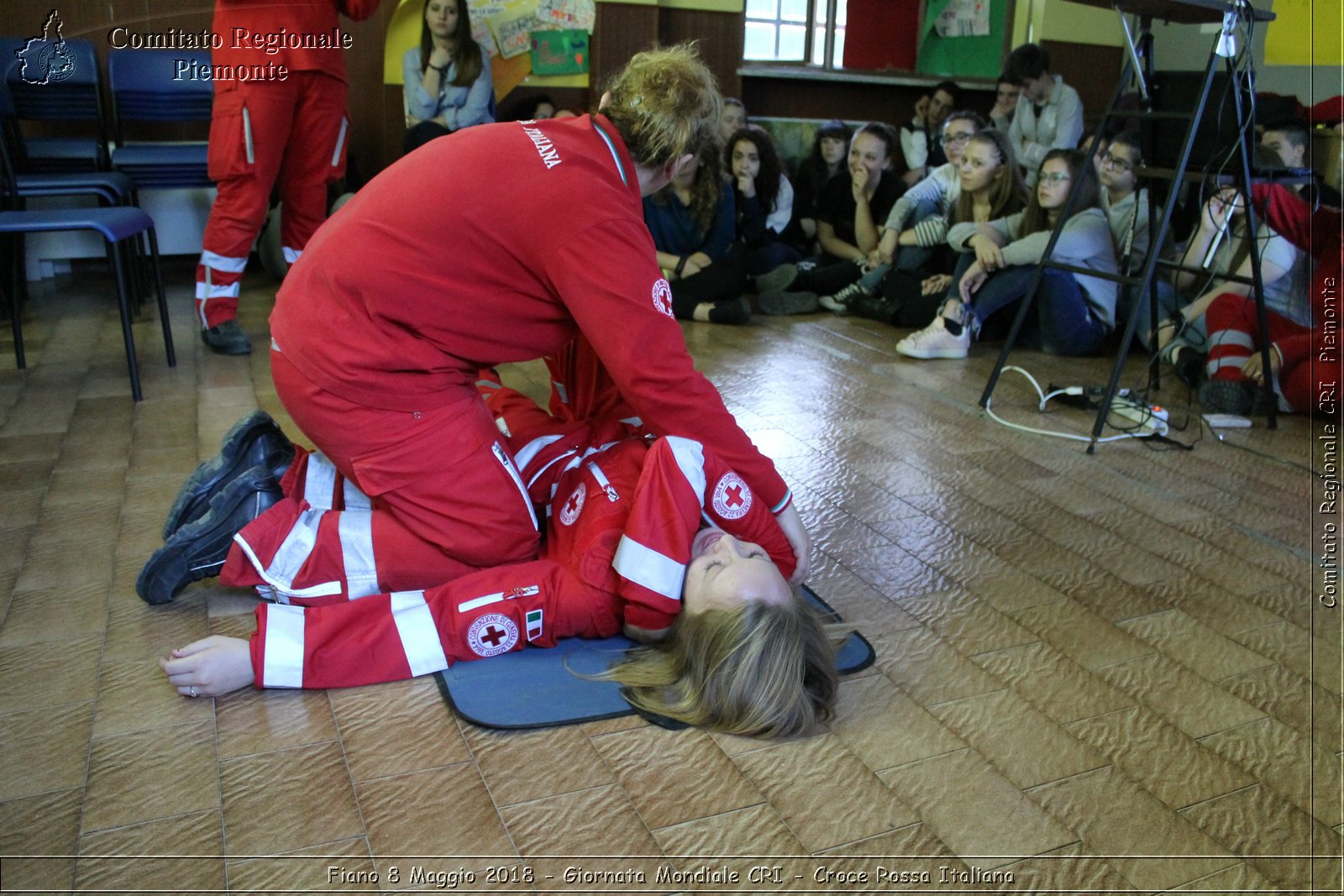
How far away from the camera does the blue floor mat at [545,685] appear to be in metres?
1.54

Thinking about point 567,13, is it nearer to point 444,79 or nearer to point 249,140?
point 444,79

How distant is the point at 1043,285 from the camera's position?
378 centimetres

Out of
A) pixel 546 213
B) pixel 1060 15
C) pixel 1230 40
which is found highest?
pixel 1060 15

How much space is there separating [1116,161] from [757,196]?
1.58 metres

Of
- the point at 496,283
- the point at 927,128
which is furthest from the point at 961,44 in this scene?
the point at 496,283

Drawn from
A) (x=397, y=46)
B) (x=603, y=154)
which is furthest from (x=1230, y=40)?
(x=397, y=46)

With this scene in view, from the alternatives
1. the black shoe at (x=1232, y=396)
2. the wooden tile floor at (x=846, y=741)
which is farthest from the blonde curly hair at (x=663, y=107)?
the black shoe at (x=1232, y=396)

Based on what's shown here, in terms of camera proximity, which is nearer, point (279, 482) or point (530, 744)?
point (530, 744)

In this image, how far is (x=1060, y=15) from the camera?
666 centimetres

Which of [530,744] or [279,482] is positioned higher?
[279,482]

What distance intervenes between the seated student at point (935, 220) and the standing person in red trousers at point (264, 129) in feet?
7.17

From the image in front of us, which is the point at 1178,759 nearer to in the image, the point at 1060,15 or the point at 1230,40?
the point at 1230,40

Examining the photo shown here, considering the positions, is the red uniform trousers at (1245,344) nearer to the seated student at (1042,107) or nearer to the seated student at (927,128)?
the seated student at (1042,107)

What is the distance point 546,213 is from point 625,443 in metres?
0.50
